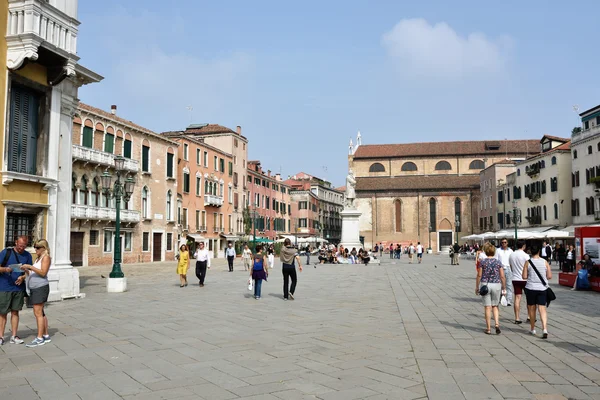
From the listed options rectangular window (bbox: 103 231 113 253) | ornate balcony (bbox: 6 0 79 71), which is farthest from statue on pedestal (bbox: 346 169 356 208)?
ornate balcony (bbox: 6 0 79 71)

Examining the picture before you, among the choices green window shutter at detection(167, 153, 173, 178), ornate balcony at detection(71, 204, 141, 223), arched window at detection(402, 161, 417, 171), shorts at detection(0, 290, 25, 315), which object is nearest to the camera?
shorts at detection(0, 290, 25, 315)

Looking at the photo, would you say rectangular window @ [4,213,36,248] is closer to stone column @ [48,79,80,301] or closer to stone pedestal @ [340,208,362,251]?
stone column @ [48,79,80,301]

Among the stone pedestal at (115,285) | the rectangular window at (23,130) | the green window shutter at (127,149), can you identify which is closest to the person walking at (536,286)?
the rectangular window at (23,130)

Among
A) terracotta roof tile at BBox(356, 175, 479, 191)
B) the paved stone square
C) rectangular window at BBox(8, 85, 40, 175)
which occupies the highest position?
terracotta roof tile at BBox(356, 175, 479, 191)

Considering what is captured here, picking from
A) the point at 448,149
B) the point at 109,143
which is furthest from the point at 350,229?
the point at 448,149

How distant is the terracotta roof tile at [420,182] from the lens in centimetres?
7375

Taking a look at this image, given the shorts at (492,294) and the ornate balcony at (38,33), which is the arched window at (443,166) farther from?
the shorts at (492,294)

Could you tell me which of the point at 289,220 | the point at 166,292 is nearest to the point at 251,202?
the point at 289,220

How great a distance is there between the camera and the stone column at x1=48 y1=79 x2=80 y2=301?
13.1 m

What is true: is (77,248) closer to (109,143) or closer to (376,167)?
(109,143)

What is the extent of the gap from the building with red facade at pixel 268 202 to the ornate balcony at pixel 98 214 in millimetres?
21928

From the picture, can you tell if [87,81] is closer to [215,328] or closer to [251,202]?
[215,328]

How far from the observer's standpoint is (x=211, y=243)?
50.2 m

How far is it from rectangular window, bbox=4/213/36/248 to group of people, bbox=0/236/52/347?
13.8 feet
